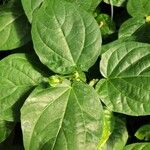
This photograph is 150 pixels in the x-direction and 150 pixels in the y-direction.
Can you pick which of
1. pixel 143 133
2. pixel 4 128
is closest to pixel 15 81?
pixel 4 128

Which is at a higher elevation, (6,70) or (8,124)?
(6,70)

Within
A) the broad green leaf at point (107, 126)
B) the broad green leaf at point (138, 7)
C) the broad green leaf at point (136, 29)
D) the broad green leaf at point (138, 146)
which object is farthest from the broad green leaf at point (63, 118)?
the broad green leaf at point (138, 7)

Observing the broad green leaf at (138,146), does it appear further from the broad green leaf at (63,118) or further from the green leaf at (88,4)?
the green leaf at (88,4)

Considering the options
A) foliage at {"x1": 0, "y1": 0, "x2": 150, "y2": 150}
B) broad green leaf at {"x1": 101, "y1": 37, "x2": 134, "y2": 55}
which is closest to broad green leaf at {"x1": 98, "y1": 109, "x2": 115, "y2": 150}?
foliage at {"x1": 0, "y1": 0, "x2": 150, "y2": 150}

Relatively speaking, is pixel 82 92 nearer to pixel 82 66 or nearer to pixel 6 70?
pixel 82 66

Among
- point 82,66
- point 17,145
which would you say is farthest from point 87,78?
point 17,145
